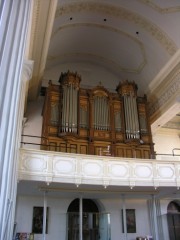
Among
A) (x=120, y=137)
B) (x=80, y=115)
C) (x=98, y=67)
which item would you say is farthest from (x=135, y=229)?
(x=98, y=67)

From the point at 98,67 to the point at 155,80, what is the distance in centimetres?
338

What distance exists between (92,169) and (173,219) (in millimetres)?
6111

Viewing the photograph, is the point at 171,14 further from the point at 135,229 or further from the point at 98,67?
the point at 135,229

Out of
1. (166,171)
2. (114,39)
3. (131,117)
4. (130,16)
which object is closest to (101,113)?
(131,117)

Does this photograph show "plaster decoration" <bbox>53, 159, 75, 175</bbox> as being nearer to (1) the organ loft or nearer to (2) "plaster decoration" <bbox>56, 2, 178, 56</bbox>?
(1) the organ loft

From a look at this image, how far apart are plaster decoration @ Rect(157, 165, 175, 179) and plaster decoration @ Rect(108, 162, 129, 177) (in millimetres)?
1359

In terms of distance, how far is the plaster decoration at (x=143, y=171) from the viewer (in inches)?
399

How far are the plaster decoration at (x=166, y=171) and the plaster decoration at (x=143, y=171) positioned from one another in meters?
0.37

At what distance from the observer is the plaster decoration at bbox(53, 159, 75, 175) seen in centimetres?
929

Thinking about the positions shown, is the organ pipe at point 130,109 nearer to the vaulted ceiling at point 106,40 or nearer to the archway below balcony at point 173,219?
the vaulted ceiling at point 106,40

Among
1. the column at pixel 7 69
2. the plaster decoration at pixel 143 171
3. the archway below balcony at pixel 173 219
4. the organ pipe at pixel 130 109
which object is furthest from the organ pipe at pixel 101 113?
the column at pixel 7 69

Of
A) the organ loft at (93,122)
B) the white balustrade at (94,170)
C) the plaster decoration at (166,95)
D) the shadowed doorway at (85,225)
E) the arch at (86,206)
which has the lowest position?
the shadowed doorway at (85,225)

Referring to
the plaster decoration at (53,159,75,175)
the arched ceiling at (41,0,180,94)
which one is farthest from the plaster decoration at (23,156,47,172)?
the arched ceiling at (41,0,180,94)

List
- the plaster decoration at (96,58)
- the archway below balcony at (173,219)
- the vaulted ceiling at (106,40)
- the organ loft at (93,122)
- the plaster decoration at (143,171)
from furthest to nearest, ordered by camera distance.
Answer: the plaster decoration at (96,58) → the archway below balcony at (173,219) → the organ loft at (93,122) → the vaulted ceiling at (106,40) → the plaster decoration at (143,171)
